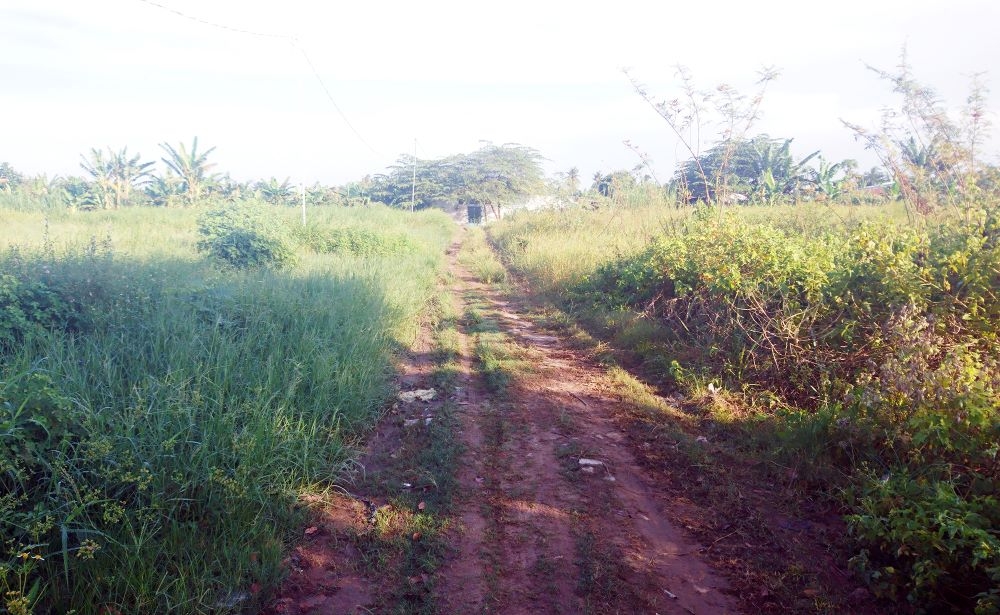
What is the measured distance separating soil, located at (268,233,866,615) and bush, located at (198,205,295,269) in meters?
6.24

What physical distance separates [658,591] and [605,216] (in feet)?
46.6

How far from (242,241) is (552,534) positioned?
8769 mm

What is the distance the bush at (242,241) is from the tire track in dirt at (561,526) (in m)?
6.31

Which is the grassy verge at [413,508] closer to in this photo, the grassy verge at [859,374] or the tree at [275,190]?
the grassy verge at [859,374]

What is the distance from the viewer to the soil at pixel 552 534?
2777 mm

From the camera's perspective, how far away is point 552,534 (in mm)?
3289

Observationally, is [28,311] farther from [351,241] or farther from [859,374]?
[351,241]

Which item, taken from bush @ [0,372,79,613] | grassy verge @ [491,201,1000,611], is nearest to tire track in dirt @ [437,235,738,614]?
grassy verge @ [491,201,1000,611]

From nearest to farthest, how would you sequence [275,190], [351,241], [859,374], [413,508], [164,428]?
[164,428], [413,508], [859,374], [351,241], [275,190]

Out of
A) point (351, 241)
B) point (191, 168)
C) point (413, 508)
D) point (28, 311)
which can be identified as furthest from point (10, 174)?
point (413, 508)

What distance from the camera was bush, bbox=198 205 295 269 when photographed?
996cm

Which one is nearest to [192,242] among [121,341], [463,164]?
[121,341]

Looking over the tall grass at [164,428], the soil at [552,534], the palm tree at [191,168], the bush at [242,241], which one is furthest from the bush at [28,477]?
the palm tree at [191,168]

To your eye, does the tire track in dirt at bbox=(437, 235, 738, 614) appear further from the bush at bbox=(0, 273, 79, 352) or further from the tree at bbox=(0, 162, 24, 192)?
the tree at bbox=(0, 162, 24, 192)
